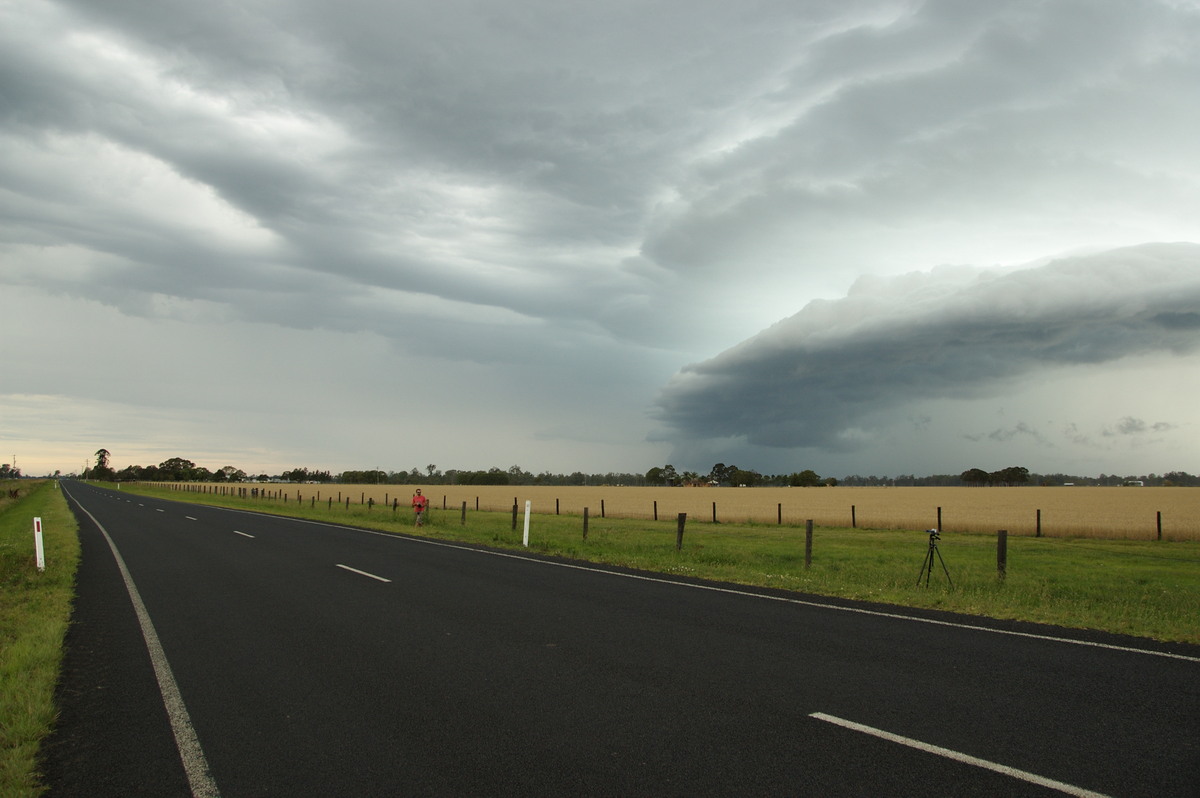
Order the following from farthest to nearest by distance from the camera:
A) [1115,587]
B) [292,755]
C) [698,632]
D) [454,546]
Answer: [454,546]
[1115,587]
[698,632]
[292,755]

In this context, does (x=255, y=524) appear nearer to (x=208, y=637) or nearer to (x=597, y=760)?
(x=208, y=637)

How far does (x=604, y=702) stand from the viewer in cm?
610

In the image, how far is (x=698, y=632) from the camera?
881 cm

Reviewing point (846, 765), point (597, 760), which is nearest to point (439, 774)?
point (597, 760)

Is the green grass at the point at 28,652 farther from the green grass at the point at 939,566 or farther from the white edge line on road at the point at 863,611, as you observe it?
the green grass at the point at 939,566

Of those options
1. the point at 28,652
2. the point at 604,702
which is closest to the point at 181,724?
the point at 604,702

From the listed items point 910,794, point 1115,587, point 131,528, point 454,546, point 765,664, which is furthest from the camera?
point 131,528

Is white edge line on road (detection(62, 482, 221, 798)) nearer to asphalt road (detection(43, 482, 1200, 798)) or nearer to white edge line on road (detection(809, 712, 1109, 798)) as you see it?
asphalt road (detection(43, 482, 1200, 798))

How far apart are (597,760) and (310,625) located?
5.92m

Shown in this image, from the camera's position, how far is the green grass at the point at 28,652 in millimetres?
5102

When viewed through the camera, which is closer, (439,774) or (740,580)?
(439,774)

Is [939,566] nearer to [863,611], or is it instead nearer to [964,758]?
[863,611]

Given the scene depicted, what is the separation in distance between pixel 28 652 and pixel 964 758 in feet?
31.1

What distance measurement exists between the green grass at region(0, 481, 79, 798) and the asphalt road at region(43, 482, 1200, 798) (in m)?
0.21
